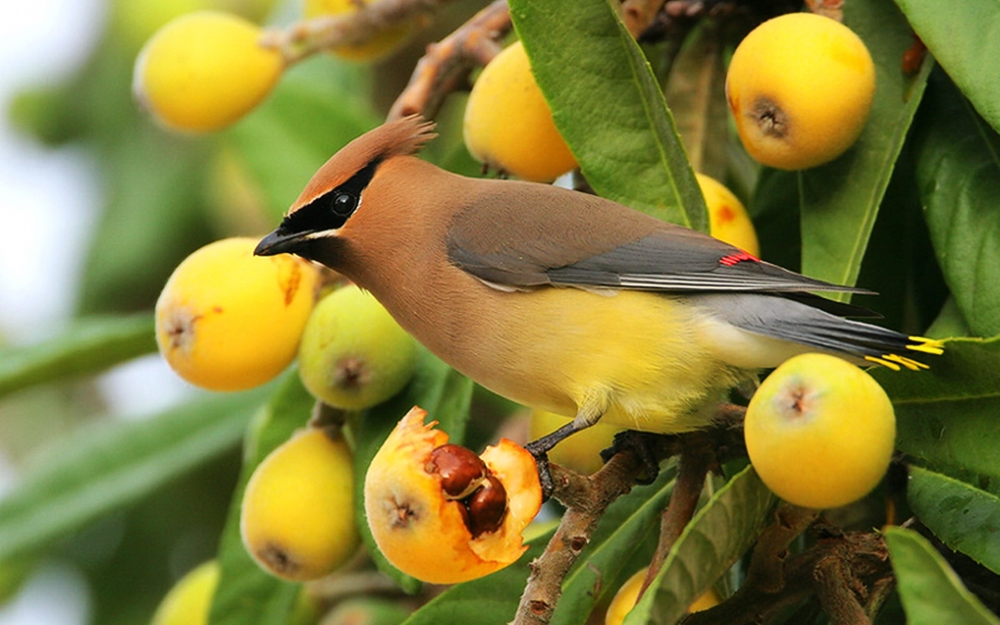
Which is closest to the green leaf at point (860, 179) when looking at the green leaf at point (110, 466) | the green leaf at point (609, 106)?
the green leaf at point (609, 106)

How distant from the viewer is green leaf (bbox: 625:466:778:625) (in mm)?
1546

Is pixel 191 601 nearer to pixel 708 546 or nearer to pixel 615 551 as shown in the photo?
pixel 615 551

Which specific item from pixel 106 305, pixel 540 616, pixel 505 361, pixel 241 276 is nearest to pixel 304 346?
pixel 241 276

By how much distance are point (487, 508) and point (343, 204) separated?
86 centimetres

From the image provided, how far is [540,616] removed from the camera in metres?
1.66

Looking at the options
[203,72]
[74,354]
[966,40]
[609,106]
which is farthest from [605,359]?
[74,354]

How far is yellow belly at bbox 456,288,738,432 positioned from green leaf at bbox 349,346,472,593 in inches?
5.1

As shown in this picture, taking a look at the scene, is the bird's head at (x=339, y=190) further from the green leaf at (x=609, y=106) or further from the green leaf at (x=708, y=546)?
the green leaf at (x=708, y=546)

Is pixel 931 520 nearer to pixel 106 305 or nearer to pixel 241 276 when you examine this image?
Result: pixel 241 276

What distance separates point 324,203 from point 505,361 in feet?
1.46

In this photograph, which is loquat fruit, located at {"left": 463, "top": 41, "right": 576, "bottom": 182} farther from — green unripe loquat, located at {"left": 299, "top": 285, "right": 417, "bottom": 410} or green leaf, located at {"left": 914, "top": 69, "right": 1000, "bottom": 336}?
green leaf, located at {"left": 914, "top": 69, "right": 1000, "bottom": 336}

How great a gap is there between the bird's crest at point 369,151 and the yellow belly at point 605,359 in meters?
0.36

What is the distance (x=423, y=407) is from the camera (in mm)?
2277

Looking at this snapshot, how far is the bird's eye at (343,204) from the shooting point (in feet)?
7.55
